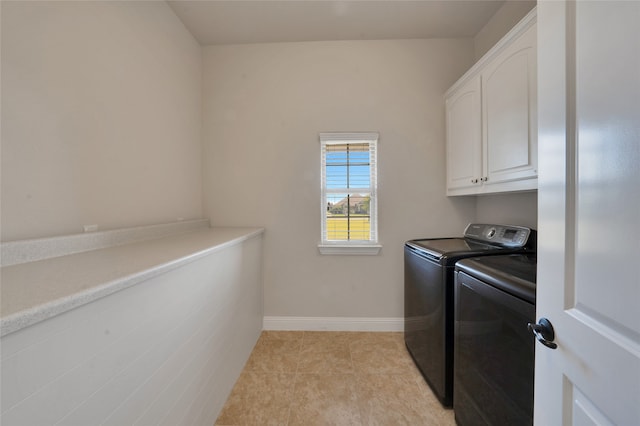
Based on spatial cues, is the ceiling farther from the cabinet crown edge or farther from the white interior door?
the white interior door

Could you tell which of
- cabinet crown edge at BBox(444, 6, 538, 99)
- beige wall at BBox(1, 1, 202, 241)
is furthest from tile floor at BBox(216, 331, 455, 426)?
cabinet crown edge at BBox(444, 6, 538, 99)

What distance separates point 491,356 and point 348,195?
1691 mm

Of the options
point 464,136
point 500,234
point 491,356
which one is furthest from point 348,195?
point 491,356

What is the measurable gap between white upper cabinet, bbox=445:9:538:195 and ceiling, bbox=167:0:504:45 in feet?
1.99

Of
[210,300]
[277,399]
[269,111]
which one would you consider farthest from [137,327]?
[269,111]

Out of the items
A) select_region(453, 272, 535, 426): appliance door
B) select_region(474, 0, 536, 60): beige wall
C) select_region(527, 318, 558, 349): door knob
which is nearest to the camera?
select_region(527, 318, 558, 349): door knob

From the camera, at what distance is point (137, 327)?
819mm

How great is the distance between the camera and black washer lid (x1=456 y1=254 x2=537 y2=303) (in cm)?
92

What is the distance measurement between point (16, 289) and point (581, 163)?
1.44m

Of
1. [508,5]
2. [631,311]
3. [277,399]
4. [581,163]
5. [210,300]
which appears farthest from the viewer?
[508,5]

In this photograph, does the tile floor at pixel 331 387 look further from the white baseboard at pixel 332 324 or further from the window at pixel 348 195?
the window at pixel 348 195

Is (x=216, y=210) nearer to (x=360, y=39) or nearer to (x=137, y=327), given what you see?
(x=137, y=327)

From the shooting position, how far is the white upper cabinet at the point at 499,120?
1.37 metres

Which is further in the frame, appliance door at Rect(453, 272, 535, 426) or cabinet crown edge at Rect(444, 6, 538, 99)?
cabinet crown edge at Rect(444, 6, 538, 99)
